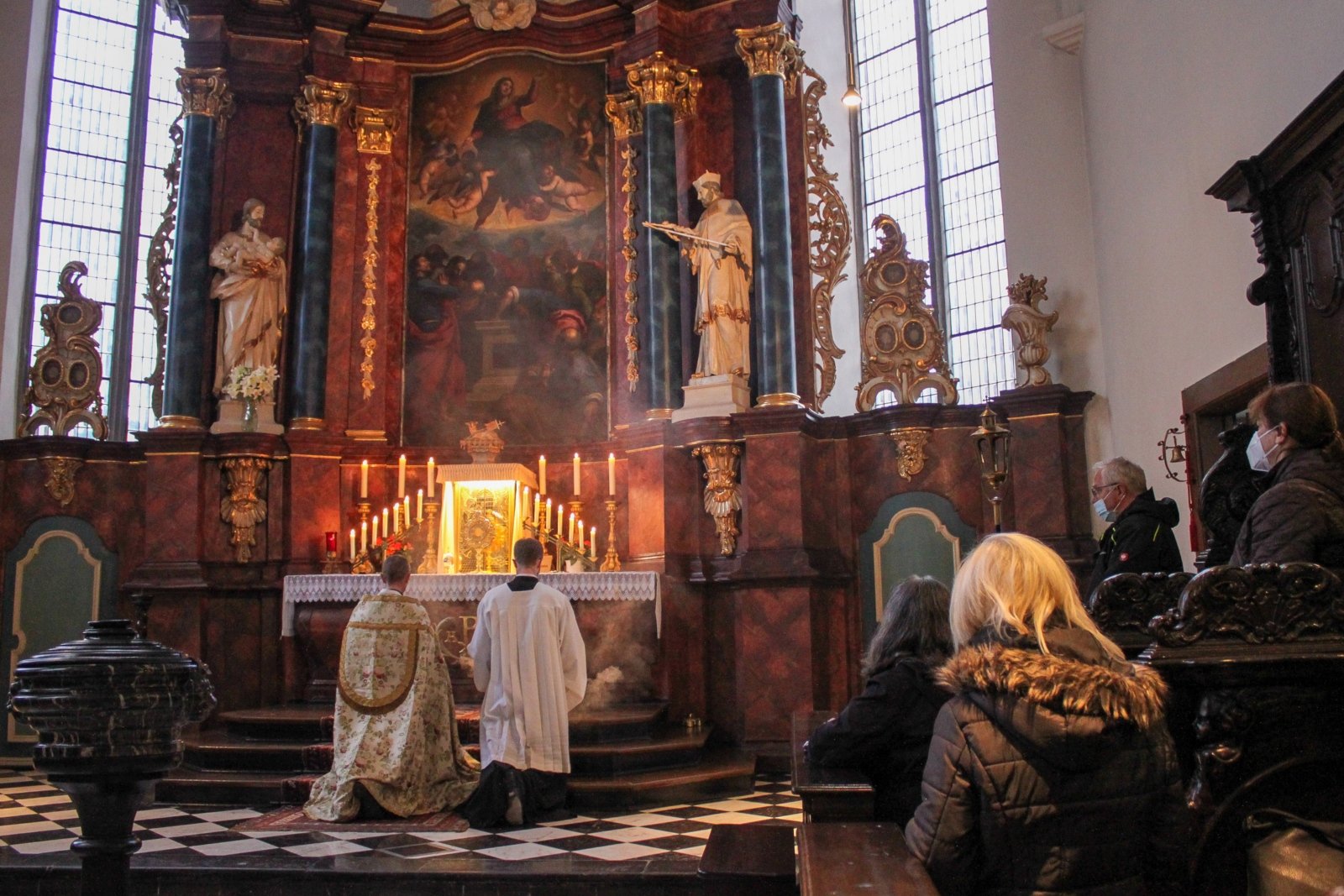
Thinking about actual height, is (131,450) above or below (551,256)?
below

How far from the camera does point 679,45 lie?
1155cm

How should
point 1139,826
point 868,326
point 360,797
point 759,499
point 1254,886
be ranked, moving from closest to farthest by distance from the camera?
point 1139,826 < point 1254,886 < point 360,797 < point 759,499 < point 868,326

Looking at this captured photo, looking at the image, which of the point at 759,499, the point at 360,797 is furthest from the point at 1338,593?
the point at 759,499

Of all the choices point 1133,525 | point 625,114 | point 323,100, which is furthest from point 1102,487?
point 323,100

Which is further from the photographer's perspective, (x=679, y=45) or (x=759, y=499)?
(x=679, y=45)

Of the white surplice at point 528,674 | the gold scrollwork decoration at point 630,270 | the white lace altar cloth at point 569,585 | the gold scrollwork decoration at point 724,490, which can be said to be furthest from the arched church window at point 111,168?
the white surplice at point 528,674

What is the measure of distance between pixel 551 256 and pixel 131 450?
4.44 metres

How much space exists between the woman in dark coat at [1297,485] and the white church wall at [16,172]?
487 inches

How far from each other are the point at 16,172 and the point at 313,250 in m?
4.37

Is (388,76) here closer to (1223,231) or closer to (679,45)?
(679,45)

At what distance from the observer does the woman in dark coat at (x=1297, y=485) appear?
12.2 ft

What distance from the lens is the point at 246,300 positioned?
1127 cm

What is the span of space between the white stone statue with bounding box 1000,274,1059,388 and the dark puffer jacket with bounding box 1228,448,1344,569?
6.68 meters

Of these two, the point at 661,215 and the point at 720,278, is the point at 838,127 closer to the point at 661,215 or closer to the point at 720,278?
the point at 661,215
